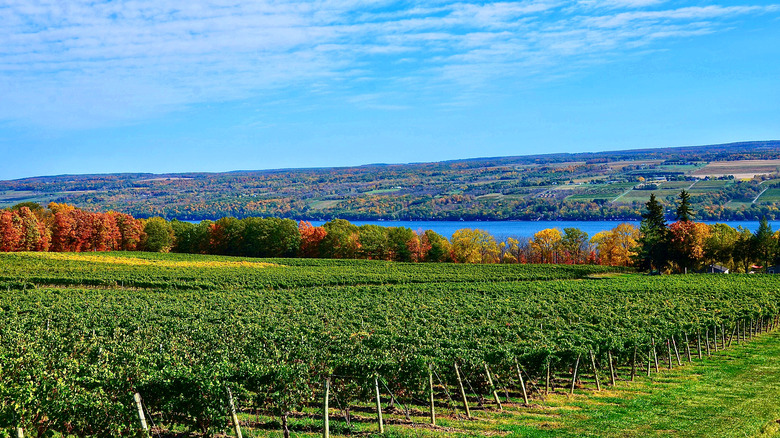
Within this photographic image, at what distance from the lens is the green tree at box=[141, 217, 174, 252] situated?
102500 mm

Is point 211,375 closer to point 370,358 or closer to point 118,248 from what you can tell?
point 370,358

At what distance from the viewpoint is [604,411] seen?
62.0 ft

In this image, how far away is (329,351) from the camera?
21.3 m

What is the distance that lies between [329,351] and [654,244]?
70.8 metres

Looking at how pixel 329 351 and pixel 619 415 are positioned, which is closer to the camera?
pixel 619 415

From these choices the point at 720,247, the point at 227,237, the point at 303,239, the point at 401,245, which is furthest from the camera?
the point at 227,237

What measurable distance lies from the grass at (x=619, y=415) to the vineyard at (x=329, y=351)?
222 mm

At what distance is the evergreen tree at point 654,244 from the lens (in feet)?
265

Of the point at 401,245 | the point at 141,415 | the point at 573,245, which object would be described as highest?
the point at 141,415

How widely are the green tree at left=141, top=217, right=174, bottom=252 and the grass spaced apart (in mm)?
91108

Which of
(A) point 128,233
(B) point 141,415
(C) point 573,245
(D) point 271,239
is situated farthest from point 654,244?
(A) point 128,233

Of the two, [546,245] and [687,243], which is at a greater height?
[687,243]

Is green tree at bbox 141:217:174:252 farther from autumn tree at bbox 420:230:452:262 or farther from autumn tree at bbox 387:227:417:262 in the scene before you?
A: autumn tree at bbox 420:230:452:262

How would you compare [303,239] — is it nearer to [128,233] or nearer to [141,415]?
[128,233]
